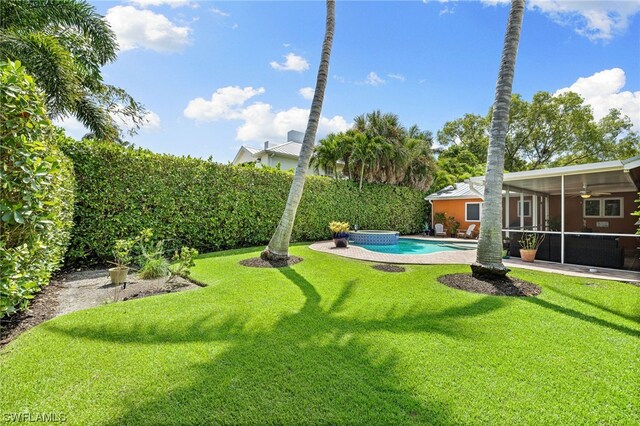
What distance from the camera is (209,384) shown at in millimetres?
3176

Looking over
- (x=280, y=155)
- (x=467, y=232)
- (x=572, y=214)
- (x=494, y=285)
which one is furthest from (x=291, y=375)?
(x=280, y=155)

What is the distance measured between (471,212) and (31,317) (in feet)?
79.3

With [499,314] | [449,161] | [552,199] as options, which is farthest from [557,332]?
[449,161]

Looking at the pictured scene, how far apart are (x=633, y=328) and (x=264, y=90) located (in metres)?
17.4

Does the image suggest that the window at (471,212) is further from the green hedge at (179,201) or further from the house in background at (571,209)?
the green hedge at (179,201)

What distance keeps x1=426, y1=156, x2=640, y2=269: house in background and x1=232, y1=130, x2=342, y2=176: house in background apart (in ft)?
34.3

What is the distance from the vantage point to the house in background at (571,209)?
9547 mm

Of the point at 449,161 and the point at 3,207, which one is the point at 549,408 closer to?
the point at 3,207

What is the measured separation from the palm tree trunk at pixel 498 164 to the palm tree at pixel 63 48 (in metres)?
12.4

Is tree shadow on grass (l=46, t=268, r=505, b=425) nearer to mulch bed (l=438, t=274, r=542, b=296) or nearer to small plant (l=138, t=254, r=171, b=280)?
mulch bed (l=438, t=274, r=542, b=296)

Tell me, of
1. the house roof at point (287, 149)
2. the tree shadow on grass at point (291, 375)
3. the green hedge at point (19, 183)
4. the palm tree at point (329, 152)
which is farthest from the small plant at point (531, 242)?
the house roof at point (287, 149)

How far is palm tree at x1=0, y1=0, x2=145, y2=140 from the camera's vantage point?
842 centimetres

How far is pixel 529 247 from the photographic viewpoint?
35.7ft

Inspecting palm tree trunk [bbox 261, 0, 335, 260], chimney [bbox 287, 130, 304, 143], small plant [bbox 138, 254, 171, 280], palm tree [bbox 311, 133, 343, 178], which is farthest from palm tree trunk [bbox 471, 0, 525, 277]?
chimney [bbox 287, 130, 304, 143]
